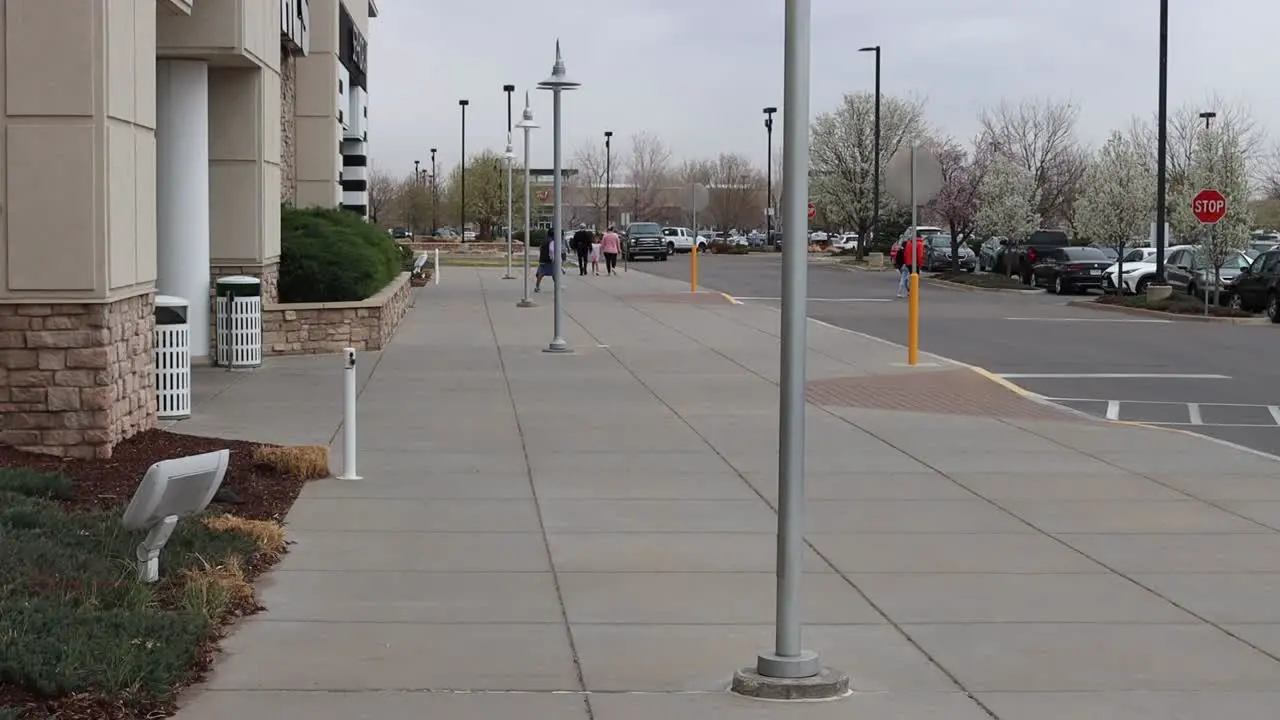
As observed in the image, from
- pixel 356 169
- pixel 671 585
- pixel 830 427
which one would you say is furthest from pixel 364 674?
pixel 356 169

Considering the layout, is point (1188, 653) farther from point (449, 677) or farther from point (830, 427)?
point (830, 427)

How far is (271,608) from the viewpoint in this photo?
7.70m

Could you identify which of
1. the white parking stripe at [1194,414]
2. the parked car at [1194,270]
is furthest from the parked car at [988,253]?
the white parking stripe at [1194,414]

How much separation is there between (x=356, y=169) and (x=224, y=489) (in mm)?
28396

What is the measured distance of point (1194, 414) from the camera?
17.4m

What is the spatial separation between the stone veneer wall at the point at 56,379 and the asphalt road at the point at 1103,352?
9675 mm

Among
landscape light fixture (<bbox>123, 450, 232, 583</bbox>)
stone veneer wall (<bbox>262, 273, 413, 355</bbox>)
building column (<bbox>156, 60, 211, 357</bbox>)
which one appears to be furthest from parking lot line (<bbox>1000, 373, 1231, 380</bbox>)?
landscape light fixture (<bbox>123, 450, 232, 583</bbox>)

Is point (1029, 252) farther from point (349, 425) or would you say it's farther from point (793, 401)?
point (793, 401)

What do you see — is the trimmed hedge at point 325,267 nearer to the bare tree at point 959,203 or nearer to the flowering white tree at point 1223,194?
the flowering white tree at point 1223,194

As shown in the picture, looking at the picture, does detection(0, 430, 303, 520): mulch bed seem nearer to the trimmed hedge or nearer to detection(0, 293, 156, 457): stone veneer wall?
detection(0, 293, 156, 457): stone veneer wall

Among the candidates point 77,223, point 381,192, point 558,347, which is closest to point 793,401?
point 77,223

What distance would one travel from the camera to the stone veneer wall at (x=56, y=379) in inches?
449

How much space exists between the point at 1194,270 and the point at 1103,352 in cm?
1677

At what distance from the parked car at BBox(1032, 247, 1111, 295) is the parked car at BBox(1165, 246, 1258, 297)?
407cm
